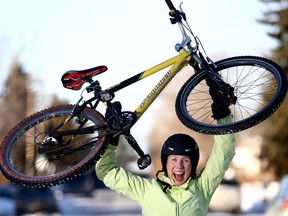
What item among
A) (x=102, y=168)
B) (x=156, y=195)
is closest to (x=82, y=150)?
(x=102, y=168)

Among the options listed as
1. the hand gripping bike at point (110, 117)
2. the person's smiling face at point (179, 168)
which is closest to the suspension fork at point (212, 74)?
the hand gripping bike at point (110, 117)

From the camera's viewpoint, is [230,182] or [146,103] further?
[230,182]

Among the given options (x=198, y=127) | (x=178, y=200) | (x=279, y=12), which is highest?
(x=279, y=12)

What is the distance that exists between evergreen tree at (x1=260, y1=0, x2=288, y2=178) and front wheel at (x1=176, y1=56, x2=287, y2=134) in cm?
2560

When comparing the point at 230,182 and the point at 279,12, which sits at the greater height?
the point at 279,12

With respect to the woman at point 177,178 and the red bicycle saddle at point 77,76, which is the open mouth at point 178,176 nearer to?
the woman at point 177,178

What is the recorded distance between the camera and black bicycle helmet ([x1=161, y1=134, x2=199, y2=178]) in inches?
230

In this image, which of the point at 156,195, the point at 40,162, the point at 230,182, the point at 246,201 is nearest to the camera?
the point at 156,195

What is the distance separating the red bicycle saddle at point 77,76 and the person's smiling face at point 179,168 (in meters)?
0.68

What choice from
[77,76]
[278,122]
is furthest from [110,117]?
[278,122]

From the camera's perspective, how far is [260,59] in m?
6.25

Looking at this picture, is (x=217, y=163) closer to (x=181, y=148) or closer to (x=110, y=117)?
(x=181, y=148)

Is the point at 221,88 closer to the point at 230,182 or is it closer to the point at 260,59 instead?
the point at 260,59

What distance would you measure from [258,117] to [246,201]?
35.9 m
